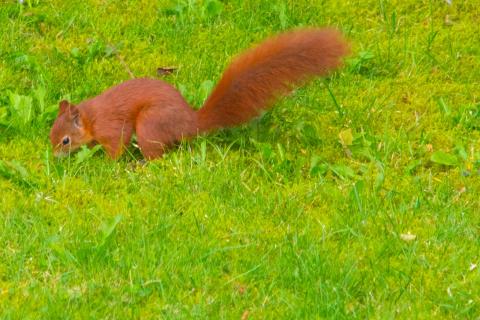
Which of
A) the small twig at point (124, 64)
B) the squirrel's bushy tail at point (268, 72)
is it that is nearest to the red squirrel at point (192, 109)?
the squirrel's bushy tail at point (268, 72)

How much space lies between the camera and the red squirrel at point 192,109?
4961 millimetres

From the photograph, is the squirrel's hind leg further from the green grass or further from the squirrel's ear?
the squirrel's ear

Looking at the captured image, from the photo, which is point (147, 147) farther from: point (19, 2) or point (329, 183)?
point (19, 2)

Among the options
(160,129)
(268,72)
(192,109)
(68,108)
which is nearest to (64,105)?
(68,108)

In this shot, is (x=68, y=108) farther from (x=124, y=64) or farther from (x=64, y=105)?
(x=124, y=64)

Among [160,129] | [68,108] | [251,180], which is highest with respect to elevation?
[68,108]

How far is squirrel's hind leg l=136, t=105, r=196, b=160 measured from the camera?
4977 millimetres

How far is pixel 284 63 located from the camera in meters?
4.97

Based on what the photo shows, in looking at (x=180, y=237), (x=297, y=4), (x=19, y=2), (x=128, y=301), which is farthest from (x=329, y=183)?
(x=19, y=2)

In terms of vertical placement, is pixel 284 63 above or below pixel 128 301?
above

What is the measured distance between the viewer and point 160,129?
4984mm

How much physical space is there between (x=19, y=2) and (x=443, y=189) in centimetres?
270

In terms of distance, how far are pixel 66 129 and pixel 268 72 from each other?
92 cm

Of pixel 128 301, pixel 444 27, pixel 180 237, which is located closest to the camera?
→ pixel 128 301
